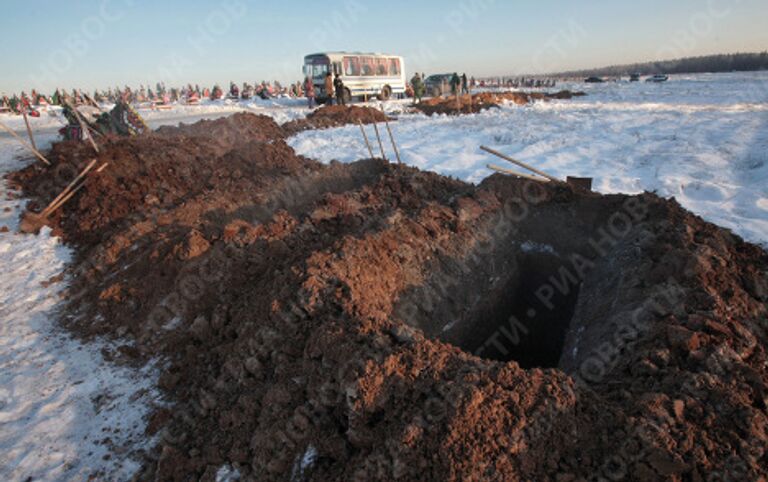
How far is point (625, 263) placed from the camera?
15.7 ft

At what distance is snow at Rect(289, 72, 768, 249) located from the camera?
7.50 meters

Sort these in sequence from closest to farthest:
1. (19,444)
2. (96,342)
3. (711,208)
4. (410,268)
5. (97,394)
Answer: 1. (19,444)
2. (97,394)
3. (96,342)
4. (410,268)
5. (711,208)

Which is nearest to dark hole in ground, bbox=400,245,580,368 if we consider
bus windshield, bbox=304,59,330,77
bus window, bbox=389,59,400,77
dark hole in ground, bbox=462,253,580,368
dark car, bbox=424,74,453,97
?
dark hole in ground, bbox=462,253,580,368

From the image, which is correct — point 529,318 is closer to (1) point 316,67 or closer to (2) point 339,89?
(2) point 339,89

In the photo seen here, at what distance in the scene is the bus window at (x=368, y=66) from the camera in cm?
2347

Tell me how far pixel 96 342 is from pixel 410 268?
11.5 feet

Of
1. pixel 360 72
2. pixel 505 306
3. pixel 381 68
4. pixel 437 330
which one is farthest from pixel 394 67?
pixel 437 330

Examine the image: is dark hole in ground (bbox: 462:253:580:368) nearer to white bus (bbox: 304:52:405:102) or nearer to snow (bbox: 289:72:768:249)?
snow (bbox: 289:72:768:249)

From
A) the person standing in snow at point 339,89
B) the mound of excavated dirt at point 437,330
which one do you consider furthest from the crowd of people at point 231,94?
the mound of excavated dirt at point 437,330

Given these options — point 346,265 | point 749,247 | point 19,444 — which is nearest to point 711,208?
point 749,247

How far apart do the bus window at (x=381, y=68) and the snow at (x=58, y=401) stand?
22245 millimetres

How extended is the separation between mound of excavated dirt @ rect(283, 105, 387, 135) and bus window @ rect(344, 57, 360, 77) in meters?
6.18

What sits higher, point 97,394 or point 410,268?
point 410,268

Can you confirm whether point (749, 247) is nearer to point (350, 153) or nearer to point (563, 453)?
point (563, 453)
